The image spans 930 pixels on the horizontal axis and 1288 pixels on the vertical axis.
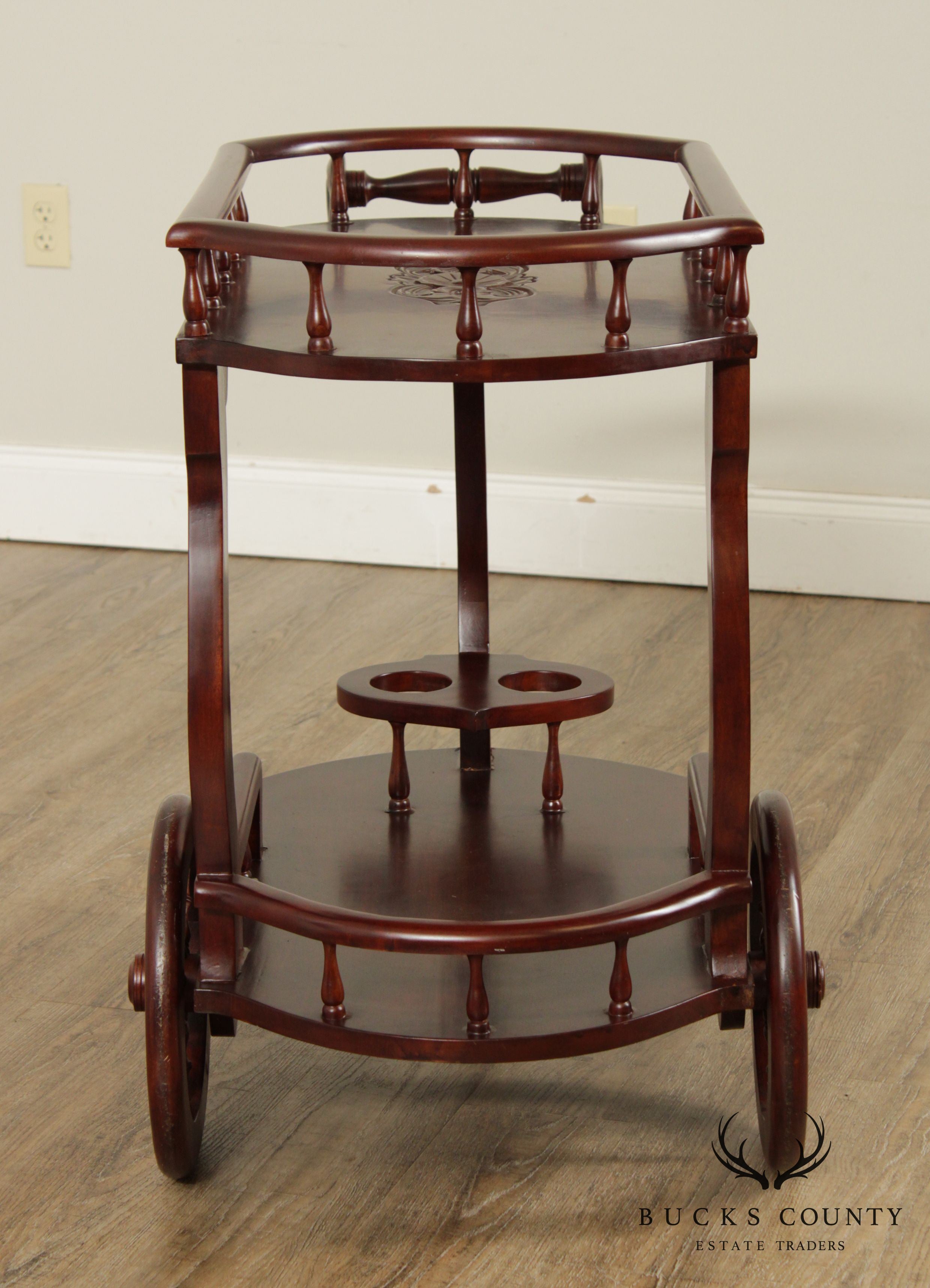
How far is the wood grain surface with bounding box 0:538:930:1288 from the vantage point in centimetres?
111

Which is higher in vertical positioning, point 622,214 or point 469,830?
point 622,214

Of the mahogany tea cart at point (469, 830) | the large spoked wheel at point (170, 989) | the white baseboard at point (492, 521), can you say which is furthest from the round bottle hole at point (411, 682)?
the white baseboard at point (492, 521)

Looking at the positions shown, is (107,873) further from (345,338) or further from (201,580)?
(345,338)

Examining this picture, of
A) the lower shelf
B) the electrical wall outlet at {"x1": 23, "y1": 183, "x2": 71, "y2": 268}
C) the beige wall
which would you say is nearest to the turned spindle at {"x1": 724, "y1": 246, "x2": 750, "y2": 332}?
the lower shelf

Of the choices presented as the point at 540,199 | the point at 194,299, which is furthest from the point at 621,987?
the point at 540,199

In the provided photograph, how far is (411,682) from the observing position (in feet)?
4.69

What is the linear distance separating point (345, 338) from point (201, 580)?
0.62 ft

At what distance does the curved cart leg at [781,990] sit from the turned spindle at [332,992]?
296 millimetres

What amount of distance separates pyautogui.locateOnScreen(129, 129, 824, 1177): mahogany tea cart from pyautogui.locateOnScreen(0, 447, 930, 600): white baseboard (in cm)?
118

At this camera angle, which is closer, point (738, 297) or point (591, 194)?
point (738, 297)

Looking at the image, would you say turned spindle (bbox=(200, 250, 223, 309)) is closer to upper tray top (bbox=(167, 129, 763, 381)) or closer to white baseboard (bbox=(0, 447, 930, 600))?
upper tray top (bbox=(167, 129, 763, 381))

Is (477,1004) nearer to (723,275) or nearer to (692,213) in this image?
(723,275)

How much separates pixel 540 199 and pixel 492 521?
504 millimetres

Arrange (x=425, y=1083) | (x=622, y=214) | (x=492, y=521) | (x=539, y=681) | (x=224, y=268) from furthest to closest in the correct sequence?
(x=492, y=521) < (x=622, y=214) < (x=539, y=681) < (x=425, y=1083) < (x=224, y=268)
